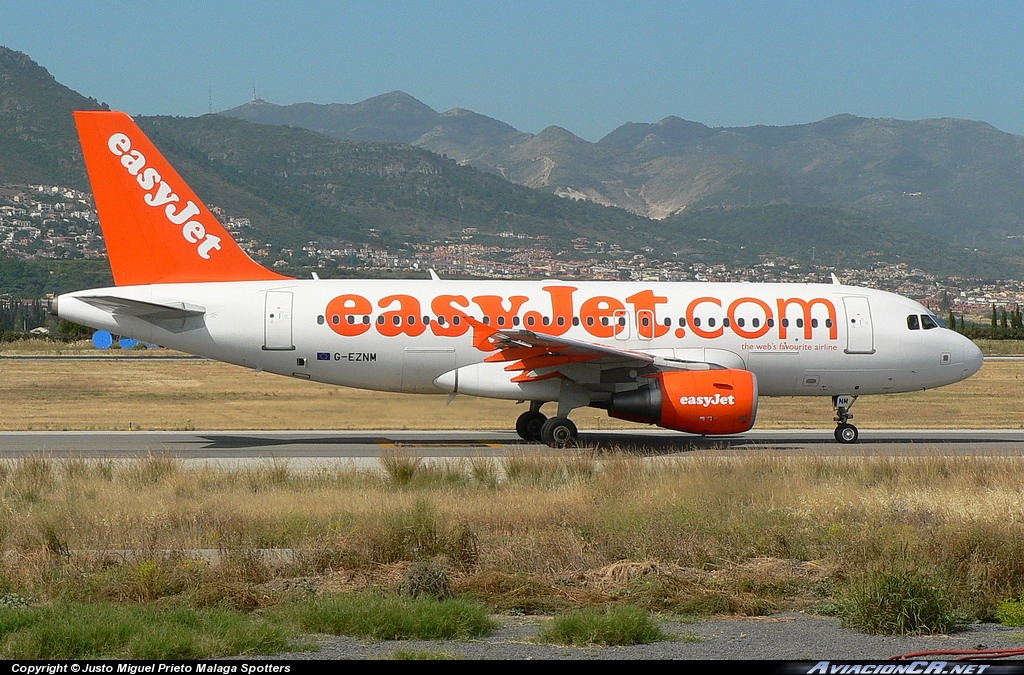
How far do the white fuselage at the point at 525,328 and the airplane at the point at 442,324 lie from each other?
3 cm

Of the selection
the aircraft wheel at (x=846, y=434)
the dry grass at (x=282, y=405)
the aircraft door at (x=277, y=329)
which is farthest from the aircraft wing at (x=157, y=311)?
the aircraft wheel at (x=846, y=434)

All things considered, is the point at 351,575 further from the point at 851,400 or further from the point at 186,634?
the point at 851,400

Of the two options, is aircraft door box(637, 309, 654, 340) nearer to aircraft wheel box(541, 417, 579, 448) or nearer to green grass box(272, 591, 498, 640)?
aircraft wheel box(541, 417, 579, 448)

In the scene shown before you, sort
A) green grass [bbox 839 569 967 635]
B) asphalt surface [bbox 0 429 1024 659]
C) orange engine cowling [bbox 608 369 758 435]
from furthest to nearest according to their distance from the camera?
orange engine cowling [bbox 608 369 758 435] < green grass [bbox 839 569 967 635] < asphalt surface [bbox 0 429 1024 659]

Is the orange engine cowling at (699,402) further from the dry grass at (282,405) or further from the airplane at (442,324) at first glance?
the dry grass at (282,405)

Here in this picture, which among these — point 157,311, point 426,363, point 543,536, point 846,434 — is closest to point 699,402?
point 846,434

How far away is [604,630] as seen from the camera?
9250 millimetres

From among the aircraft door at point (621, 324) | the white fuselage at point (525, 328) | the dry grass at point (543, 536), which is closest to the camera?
the dry grass at point (543, 536)

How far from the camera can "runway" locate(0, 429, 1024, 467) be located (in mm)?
23219

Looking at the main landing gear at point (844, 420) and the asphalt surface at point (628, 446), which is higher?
the main landing gear at point (844, 420)

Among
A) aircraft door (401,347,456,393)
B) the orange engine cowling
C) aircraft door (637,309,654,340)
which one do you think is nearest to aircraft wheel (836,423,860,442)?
the orange engine cowling

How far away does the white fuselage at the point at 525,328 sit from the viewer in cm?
2553

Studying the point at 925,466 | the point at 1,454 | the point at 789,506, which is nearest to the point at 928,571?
the point at 789,506

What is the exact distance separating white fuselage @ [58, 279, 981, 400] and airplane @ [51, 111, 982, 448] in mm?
32
